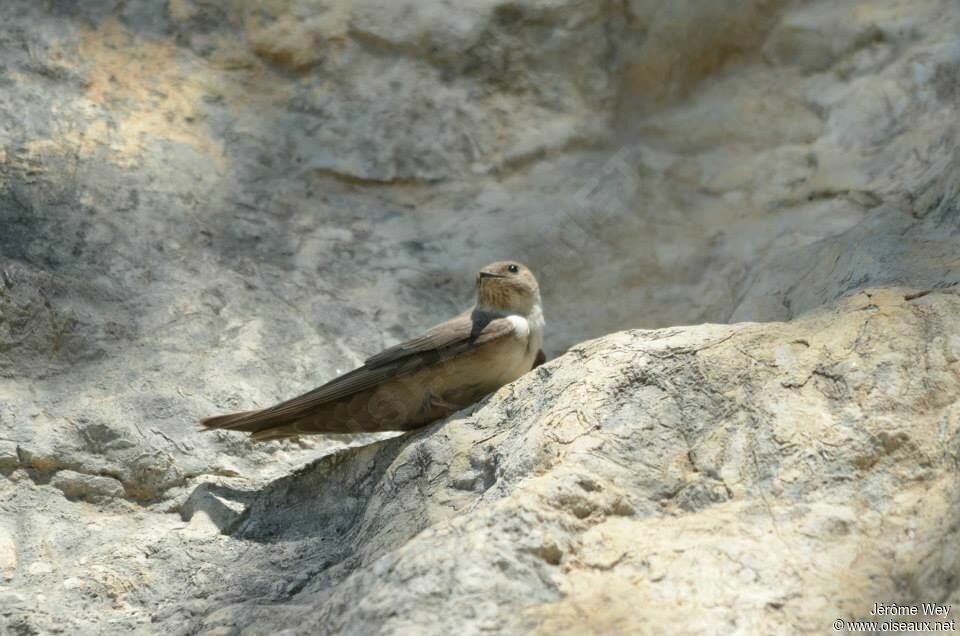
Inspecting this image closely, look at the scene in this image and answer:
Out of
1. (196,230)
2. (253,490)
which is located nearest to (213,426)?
(253,490)

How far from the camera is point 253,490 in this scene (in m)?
4.84

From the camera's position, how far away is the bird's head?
536 centimetres

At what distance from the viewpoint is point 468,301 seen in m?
6.09

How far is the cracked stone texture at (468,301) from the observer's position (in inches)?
134

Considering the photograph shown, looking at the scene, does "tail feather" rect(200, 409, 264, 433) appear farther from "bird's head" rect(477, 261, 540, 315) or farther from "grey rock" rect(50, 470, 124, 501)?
"bird's head" rect(477, 261, 540, 315)

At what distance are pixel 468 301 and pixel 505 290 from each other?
73cm

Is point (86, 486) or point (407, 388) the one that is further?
point (407, 388)

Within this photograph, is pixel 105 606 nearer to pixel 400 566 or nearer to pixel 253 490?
pixel 253 490

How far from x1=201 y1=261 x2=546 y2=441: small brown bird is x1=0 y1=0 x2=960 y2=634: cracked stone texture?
0.72 feet

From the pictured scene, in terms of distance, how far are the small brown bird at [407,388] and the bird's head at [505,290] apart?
0.32m

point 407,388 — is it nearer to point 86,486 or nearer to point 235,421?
point 235,421

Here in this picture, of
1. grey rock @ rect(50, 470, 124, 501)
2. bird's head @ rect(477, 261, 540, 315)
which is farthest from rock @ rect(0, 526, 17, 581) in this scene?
bird's head @ rect(477, 261, 540, 315)

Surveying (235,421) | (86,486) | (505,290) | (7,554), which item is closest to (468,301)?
(505,290)

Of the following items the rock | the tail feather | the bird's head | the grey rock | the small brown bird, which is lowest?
the rock
